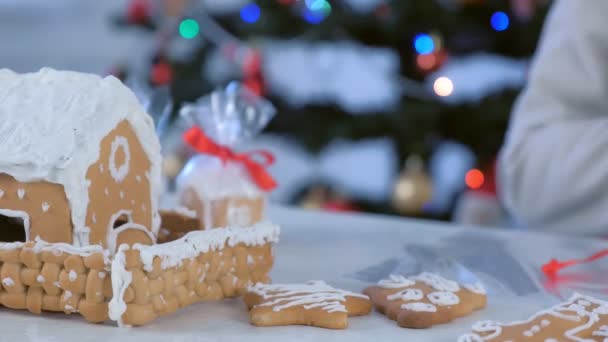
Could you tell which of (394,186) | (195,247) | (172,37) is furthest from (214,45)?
(195,247)

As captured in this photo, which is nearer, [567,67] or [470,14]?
[567,67]

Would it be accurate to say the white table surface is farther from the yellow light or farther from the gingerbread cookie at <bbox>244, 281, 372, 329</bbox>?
the yellow light

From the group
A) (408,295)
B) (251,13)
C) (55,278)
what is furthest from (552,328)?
(251,13)

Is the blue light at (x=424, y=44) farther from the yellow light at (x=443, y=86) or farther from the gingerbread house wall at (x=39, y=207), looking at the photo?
the gingerbread house wall at (x=39, y=207)

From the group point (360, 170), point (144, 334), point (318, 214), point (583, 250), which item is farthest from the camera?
point (360, 170)

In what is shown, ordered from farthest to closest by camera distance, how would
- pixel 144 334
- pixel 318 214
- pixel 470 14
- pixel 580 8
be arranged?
pixel 470 14 → pixel 580 8 → pixel 318 214 → pixel 144 334

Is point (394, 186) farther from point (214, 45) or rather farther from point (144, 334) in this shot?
point (144, 334)

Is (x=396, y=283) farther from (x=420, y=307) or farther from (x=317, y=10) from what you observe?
(x=317, y=10)
